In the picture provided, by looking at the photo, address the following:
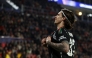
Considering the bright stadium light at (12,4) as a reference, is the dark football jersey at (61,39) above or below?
above

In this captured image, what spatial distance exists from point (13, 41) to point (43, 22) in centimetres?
658

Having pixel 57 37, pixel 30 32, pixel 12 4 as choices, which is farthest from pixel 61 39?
pixel 12 4

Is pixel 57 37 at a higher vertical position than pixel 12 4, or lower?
higher

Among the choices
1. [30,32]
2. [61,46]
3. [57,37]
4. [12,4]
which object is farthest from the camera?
[12,4]

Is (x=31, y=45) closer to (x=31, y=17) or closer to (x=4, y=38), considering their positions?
(x=4, y=38)

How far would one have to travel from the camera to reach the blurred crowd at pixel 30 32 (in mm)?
13022

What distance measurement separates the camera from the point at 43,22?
19734mm

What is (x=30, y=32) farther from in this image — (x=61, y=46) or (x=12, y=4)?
(x=61, y=46)

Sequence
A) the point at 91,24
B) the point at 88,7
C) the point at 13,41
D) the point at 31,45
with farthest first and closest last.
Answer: the point at 91,24, the point at 88,7, the point at 31,45, the point at 13,41

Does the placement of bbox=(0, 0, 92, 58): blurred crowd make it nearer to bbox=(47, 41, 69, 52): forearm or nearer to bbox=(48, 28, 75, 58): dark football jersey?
bbox=(48, 28, 75, 58): dark football jersey

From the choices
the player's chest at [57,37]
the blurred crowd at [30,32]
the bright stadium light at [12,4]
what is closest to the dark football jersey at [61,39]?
the player's chest at [57,37]

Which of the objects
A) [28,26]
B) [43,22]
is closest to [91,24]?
[43,22]

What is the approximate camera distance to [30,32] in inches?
653

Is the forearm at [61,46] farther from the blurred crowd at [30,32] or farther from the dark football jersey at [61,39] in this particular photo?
the blurred crowd at [30,32]
